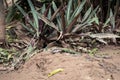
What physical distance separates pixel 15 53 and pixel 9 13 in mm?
1004

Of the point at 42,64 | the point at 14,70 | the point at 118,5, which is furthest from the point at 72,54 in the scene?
the point at 118,5

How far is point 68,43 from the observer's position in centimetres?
380

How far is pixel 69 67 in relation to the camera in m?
3.08

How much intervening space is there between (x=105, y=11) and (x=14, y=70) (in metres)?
1.92

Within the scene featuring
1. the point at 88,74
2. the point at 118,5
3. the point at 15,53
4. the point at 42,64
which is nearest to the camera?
the point at 88,74

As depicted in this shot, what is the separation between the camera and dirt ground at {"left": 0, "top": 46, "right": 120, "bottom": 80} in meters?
2.97

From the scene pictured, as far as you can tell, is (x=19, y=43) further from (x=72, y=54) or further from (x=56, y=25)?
(x=72, y=54)

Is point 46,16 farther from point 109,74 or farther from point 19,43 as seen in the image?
point 109,74

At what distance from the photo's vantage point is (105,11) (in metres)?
4.64

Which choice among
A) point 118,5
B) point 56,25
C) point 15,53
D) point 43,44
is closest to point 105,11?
point 118,5

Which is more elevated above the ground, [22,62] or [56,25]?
[56,25]

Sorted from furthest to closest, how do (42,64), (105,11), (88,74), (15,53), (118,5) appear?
(105,11), (118,5), (15,53), (42,64), (88,74)

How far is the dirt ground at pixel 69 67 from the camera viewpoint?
297 cm

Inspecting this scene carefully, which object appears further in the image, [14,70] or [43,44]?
[43,44]
